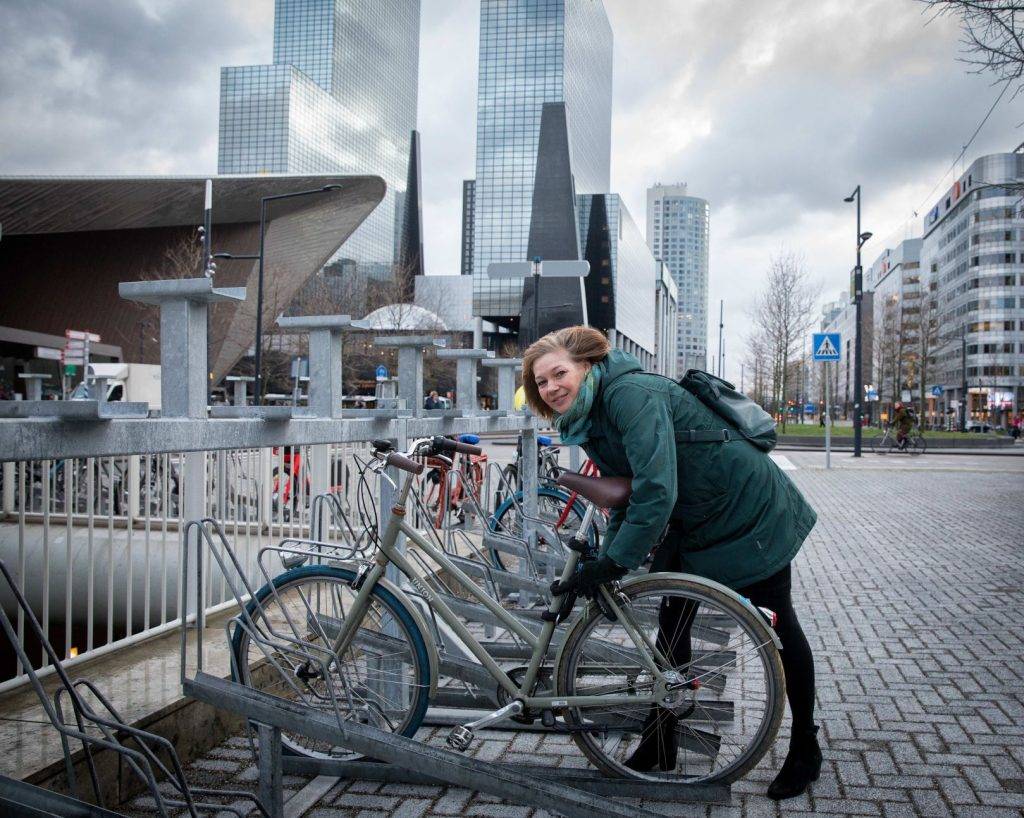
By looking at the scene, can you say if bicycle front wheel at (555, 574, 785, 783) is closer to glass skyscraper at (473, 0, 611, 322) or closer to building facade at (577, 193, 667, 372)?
glass skyscraper at (473, 0, 611, 322)

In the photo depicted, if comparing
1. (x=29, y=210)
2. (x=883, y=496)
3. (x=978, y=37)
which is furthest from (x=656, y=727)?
(x=29, y=210)

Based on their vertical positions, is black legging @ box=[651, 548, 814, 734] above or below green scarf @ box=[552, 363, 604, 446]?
below

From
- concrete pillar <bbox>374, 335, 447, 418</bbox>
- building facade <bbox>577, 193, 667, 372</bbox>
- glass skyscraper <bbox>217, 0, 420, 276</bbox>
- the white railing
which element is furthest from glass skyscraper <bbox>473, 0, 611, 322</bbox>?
concrete pillar <bbox>374, 335, 447, 418</bbox>

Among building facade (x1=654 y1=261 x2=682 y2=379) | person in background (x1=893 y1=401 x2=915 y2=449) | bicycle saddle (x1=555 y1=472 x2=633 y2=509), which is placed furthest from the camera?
building facade (x1=654 y1=261 x2=682 y2=379)

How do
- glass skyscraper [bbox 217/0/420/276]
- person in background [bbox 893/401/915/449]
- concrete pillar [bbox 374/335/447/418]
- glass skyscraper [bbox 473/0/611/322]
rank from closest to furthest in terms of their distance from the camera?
concrete pillar [bbox 374/335/447/418], person in background [bbox 893/401/915/449], glass skyscraper [bbox 473/0/611/322], glass skyscraper [bbox 217/0/420/276]

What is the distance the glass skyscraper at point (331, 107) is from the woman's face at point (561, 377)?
105 meters

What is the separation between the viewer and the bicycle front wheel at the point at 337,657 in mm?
3377

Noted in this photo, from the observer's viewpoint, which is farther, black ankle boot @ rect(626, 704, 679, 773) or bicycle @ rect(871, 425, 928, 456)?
bicycle @ rect(871, 425, 928, 456)

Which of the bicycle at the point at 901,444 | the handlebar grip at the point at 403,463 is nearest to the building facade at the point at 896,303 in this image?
the bicycle at the point at 901,444

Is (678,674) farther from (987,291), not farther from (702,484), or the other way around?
(987,291)

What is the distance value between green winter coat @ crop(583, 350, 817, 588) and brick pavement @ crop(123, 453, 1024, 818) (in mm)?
905

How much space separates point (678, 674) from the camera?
328 centimetres

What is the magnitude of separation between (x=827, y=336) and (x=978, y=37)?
11984 millimetres

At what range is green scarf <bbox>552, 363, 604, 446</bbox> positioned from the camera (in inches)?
124
